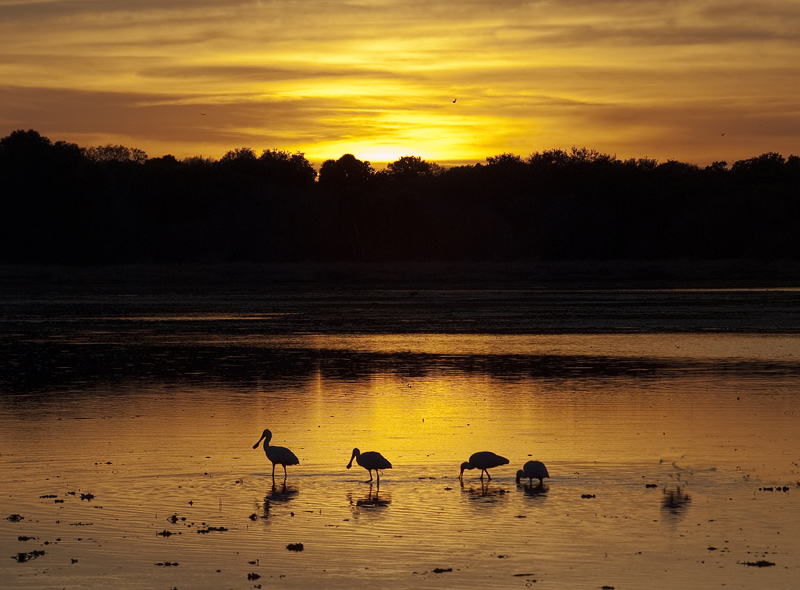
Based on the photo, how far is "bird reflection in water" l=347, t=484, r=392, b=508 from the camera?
41.4 feet

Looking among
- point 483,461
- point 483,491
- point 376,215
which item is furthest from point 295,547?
point 376,215

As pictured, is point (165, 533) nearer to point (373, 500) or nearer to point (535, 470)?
point (373, 500)

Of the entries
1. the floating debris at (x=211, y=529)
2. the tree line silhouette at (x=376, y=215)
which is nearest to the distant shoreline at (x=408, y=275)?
the tree line silhouette at (x=376, y=215)

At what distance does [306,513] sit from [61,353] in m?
21.5

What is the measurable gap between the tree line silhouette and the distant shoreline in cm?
537

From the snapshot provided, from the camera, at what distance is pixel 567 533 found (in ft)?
36.8

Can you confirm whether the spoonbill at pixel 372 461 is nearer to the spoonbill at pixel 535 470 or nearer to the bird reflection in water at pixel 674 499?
the spoonbill at pixel 535 470

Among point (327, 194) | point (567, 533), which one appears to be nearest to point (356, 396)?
point (567, 533)

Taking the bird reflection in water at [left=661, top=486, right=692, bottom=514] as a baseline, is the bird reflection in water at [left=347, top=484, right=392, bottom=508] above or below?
below

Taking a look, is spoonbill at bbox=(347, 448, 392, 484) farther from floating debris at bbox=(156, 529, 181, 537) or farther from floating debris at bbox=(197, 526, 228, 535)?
floating debris at bbox=(156, 529, 181, 537)

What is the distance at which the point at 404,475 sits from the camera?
1432cm

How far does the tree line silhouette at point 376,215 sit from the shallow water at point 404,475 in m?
75.9

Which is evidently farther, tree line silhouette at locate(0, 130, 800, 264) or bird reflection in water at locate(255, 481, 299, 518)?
tree line silhouette at locate(0, 130, 800, 264)

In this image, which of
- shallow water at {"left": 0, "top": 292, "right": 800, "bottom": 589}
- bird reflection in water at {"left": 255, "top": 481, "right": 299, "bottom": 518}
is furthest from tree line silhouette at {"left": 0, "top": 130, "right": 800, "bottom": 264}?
bird reflection in water at {"left": 255, "top": 481, "right": 299, "bottom": 518}
